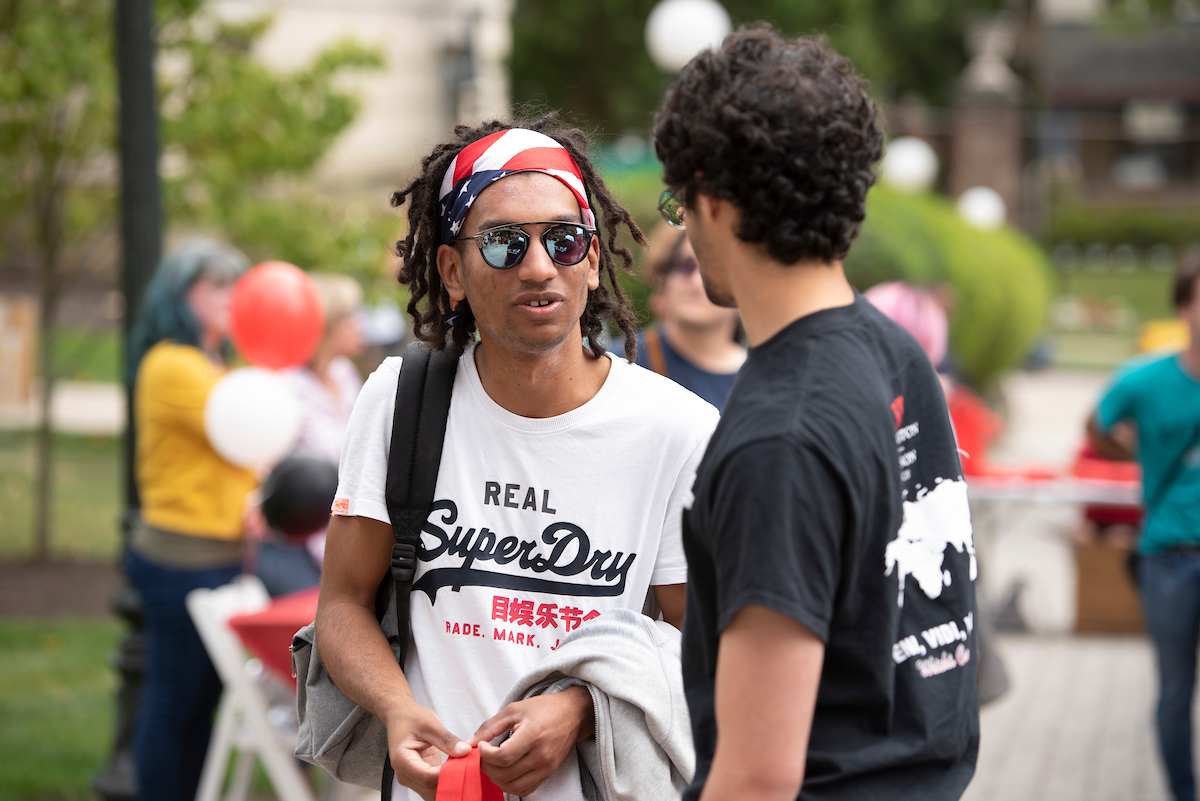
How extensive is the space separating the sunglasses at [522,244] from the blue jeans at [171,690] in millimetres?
2818

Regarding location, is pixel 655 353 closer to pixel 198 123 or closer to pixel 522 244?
pixel 522 244

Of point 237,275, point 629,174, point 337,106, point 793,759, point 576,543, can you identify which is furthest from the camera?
point 629,174

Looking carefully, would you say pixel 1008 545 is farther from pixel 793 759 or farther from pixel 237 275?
pixel 793 759

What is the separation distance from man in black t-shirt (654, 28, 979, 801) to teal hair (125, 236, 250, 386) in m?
3.34

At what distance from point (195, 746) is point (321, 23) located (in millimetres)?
15659

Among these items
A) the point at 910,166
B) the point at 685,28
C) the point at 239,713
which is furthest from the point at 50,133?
the point at 910,166

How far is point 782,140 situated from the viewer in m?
1.52

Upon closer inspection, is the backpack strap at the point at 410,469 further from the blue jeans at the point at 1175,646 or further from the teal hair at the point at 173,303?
the blue jeans at the point at 1175,646

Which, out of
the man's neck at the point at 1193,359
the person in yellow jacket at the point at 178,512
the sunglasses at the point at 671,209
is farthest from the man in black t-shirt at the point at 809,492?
the man's neck at the point at 1193,359

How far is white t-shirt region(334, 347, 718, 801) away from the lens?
2.08 meters

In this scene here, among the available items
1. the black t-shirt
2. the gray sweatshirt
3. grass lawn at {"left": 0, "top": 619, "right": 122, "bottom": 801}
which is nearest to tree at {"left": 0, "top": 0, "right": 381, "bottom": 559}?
grass lawn at {"left": 0, "top": 619, "right": 122, "bottom": 801}

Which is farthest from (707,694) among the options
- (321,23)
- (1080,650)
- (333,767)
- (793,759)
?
(321,23)

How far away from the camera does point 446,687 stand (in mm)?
2105

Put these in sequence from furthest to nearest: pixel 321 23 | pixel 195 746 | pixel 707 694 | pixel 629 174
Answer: pixel 321 23 → pixel 629 174 → pixel 195 746 → pixel 707 694
